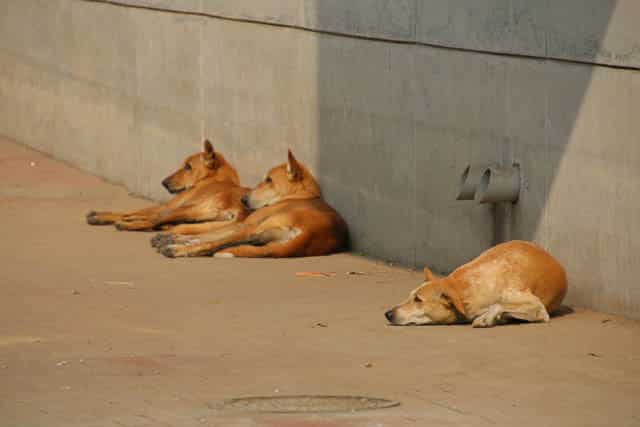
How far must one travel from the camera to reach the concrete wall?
10.6m

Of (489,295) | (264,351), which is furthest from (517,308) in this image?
(264,351)

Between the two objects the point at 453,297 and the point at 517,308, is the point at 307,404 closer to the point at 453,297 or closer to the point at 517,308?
the point at 453,297

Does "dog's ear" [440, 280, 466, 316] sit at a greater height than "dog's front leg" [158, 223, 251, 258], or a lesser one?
greater

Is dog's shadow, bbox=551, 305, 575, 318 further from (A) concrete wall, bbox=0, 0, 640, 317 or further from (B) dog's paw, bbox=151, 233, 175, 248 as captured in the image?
(B) dog's paw, bbox=151, 233, 175, 248

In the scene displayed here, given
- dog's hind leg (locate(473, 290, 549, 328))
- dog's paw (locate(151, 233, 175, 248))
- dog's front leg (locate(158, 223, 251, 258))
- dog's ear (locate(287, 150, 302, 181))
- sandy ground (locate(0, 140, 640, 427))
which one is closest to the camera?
sandy ground (locate(0, 140, 640, 427))

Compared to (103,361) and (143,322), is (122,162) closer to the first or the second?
(143,322)

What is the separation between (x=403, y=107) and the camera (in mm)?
12828

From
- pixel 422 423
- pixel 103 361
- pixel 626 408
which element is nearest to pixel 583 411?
pixel 626 408

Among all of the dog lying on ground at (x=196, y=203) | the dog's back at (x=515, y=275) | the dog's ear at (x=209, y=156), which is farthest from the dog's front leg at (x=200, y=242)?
the dog's back at (x=515, y=275)

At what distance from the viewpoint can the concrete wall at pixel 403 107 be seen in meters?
10.6

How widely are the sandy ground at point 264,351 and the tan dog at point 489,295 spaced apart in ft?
0.38

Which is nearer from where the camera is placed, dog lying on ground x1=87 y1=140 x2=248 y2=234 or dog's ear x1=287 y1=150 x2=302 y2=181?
dog's ear x1=287 y1=150 x2=302 y2=181

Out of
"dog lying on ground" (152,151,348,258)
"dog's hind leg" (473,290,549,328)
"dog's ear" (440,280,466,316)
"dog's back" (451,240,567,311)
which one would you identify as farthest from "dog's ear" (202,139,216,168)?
"dog's hind leg" (473,290,549,328)

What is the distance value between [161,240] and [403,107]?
2722 mm
